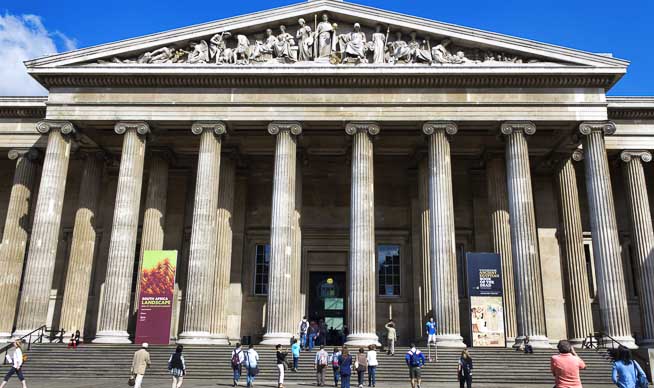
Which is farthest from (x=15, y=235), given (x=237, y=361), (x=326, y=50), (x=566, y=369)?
(x=566, y=369)

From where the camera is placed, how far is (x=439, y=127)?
1009 inches

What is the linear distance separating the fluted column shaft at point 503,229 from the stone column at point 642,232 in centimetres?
575

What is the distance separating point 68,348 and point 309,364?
31.8 feet

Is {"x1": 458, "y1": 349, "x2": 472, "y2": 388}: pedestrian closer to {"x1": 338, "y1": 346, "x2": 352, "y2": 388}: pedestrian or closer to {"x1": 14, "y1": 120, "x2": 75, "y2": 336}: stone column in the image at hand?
{"x1": 338, "y1": 346, "x2": 352, "y2": 388}: pedestrian

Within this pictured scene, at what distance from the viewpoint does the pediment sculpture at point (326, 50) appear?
25969 millimetres

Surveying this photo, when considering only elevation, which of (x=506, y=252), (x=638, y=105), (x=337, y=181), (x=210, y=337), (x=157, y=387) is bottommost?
(x=157, y=387)

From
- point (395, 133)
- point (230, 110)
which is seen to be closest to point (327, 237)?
point (395, 133)

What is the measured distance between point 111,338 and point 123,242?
13.2ft

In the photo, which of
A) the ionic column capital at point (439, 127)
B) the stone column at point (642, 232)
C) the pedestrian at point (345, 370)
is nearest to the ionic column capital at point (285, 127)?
the ionic column capital at point (439, 127)

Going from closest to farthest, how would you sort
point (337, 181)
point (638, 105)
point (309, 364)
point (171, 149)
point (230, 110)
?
point (309, 364) → point (230, 110) → point (638, 105) → point (171, 149) → point (337, 181)

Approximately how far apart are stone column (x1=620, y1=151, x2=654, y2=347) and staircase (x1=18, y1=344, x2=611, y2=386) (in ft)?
18.0

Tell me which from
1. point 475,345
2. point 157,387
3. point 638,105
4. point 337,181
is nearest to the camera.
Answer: point 157,387

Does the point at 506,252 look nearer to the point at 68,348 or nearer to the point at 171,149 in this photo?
the point at 171,149

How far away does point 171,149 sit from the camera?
30.1m
